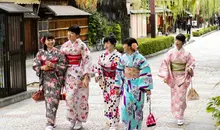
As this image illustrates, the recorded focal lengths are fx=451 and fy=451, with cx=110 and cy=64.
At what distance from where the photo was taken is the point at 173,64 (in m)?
8.99

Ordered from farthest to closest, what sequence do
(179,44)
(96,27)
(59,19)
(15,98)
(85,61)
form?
(96,27), (59,19), (15,98), (179,44), (85,61)

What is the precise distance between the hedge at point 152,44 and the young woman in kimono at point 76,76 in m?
12.4

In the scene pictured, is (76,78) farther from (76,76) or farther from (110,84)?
(110,84)

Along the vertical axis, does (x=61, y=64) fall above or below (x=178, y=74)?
above

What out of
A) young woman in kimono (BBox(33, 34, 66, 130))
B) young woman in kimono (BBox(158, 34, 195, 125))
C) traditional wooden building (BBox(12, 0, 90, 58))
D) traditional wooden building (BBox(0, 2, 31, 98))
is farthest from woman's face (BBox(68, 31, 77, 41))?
traditional wooden building (BBox(12, 0, 90, 58))

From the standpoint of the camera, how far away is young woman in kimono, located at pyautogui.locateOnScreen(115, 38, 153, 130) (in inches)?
288

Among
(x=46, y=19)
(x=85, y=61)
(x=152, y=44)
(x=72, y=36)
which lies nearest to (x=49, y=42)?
(x=72, y=36)

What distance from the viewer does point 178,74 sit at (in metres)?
8.92

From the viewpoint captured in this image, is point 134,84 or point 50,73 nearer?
point 134,84

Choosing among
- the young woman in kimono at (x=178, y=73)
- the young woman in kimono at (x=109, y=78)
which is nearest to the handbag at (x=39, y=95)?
the young woman in kimono at (x=109, y=78)

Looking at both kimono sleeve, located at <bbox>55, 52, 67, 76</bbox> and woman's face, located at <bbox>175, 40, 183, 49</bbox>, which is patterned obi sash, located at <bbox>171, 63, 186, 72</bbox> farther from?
kimono sleeve, located at <bbox>55, 52, 67, 76</bbox>

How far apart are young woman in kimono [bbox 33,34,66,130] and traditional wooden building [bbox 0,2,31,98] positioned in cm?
312

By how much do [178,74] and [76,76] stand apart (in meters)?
2.06

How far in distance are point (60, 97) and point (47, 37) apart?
1159 mm
